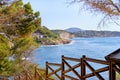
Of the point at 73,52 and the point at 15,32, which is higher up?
the point at 15,32

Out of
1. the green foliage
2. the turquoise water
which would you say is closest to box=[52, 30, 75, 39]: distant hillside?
the turquoise water

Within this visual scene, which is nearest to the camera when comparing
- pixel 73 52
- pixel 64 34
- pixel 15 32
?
pixel 15 32

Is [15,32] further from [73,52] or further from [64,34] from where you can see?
[64,34]

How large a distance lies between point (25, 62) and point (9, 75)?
179 cm

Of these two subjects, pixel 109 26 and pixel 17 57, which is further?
pixel 17 57

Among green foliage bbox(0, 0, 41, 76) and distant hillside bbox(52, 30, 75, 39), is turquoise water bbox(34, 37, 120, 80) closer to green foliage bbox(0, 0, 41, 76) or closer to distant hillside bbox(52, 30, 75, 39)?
distant hillside bbox(52, 30, 75, 39)

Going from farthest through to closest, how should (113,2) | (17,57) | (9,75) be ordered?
(17,57) < (9,75) < (113,2)

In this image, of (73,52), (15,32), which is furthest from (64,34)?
(15,32)

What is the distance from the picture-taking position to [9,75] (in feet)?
36.7

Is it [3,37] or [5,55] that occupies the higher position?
[3,37]

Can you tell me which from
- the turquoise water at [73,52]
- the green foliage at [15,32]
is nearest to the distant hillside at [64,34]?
the turquoise water at [73,52]

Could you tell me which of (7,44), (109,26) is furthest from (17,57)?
(109,26)

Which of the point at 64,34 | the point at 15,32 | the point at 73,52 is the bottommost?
the point at 73,52

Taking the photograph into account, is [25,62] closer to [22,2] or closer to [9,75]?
[9,75]
